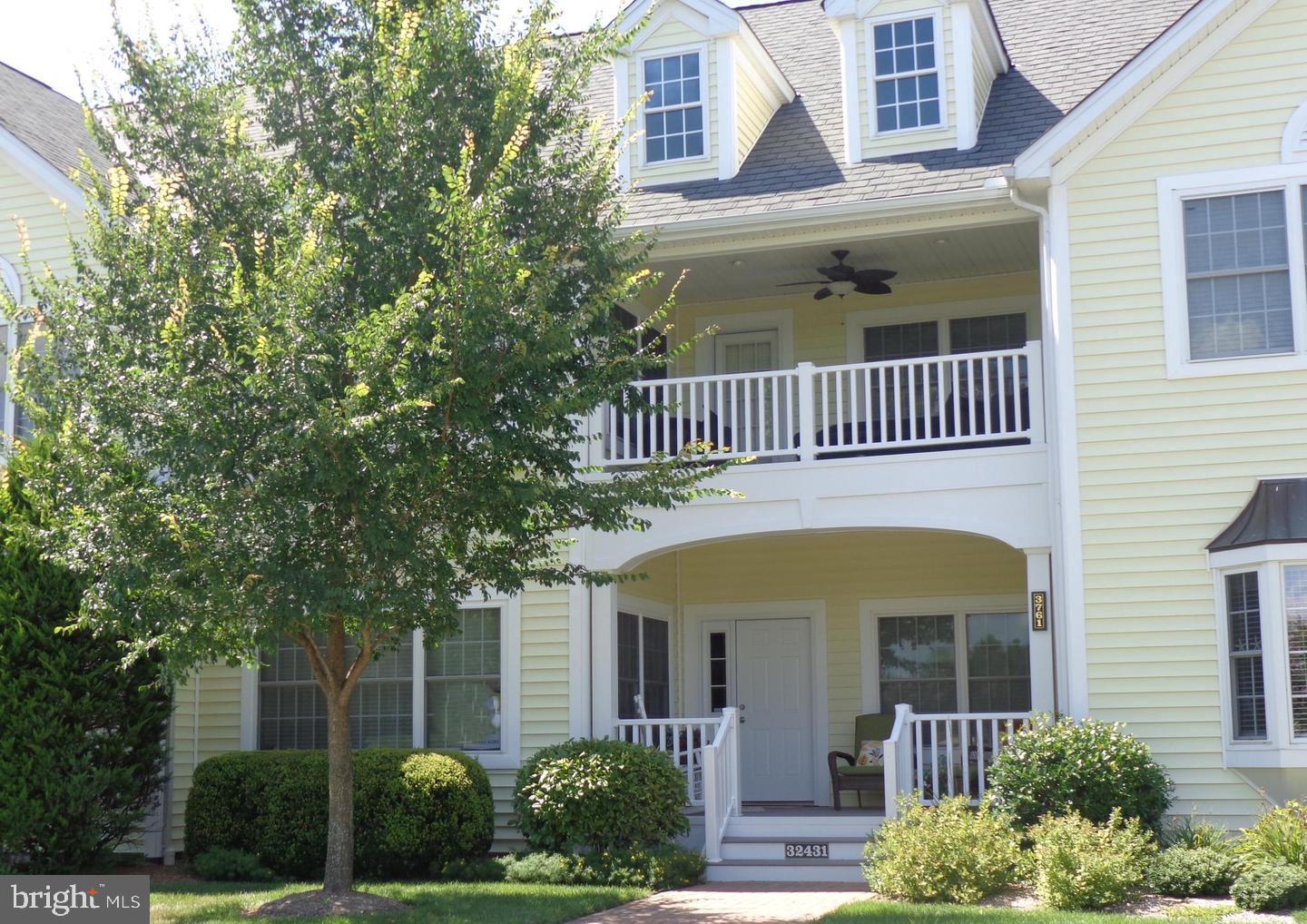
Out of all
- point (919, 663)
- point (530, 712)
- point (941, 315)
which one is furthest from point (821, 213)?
point (530, 712)

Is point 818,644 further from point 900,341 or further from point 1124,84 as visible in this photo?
point 1124,84

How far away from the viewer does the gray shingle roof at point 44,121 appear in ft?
52.4

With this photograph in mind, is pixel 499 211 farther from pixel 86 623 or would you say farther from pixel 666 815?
pixel 666 815

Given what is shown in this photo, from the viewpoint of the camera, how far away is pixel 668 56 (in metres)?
16.2

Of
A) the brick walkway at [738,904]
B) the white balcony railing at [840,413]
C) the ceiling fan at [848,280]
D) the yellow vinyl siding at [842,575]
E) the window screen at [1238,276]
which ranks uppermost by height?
the ceiling fan at [848,280]

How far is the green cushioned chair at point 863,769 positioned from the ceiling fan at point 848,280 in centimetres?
445

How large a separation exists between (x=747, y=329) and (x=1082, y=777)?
7058mm

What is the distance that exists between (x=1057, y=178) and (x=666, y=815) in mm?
6581

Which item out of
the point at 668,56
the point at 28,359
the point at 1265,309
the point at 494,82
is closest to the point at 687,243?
the point at 668,56

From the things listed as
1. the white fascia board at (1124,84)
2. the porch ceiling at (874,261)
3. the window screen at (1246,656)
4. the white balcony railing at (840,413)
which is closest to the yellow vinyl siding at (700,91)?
the porch ceiling at (874,261)

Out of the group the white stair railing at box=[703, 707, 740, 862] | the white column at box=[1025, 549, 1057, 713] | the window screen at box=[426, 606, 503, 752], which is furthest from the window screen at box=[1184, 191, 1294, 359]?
the window screen at box=[426, 606, 503, 752]

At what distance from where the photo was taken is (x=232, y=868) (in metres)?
13.2

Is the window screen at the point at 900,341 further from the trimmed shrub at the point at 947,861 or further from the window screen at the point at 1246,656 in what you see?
the trimmed shrub at the point at 947,861

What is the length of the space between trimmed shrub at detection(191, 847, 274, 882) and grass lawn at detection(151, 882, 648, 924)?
0.22 meters
